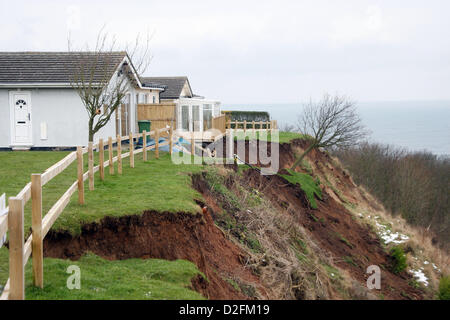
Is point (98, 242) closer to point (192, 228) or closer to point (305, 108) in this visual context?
point (192, 228)

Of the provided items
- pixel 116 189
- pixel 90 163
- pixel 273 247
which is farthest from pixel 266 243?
pixel 90 163

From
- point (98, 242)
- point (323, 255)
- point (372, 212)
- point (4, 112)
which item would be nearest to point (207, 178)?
point (323, 255)

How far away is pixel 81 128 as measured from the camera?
23.9 metres

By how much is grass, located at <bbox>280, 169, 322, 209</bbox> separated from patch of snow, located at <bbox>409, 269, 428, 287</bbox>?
17.9 ft

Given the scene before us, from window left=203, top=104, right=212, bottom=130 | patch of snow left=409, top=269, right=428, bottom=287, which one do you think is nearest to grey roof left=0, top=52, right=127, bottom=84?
window left=203, top=104, right=212, bottom=130

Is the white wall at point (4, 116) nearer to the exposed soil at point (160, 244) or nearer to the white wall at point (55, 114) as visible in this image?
the white wall at point (55, 114)

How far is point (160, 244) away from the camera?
10711mm

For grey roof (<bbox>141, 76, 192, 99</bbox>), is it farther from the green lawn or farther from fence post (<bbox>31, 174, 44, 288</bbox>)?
fence post (<bbox>31, 174, 44, 288</bbox>)

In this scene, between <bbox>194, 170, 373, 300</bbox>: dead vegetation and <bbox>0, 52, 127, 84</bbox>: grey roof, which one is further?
<bbox>0, 52, 127, 84</bbox>: grey roof

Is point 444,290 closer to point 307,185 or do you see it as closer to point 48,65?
point 307,185

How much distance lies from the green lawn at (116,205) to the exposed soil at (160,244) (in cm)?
23

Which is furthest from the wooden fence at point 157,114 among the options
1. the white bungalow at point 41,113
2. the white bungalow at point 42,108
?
the white bungalow at point 41,113

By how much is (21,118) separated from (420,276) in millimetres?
18611

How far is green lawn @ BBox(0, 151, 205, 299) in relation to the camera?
7.87 m
